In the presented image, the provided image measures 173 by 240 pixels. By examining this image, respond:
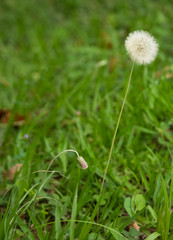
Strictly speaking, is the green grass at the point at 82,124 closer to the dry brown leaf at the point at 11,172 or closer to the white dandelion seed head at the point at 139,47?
the dry brown leaf at the point at 11,172

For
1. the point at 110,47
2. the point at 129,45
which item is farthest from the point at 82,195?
the point at 110,47

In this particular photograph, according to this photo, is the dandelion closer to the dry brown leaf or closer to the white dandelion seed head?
Answer: the white dandelion seed head

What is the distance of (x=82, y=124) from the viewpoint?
2.40m

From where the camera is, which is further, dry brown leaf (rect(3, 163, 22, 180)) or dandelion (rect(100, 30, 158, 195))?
dry brown leaf (rect(3, 163, 22, 180))

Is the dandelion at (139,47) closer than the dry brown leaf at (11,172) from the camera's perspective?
Yes

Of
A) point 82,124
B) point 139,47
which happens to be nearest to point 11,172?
point 82,124

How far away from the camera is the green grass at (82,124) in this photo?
148cm

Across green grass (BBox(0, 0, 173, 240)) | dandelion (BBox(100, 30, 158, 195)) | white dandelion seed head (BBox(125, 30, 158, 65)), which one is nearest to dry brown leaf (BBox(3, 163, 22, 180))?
green grass (BBox(0, 0, 173, 240))

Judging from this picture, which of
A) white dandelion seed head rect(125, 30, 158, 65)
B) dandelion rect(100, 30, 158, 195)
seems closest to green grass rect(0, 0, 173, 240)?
dandelion rect(100, 30, 158, 195)

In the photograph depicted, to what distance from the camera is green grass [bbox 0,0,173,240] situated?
1.48m

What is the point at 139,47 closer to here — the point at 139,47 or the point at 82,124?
the point at 139,47

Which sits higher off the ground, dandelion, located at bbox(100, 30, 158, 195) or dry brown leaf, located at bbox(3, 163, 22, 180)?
dandelion, located at bbox(100, 30, 158, 195)

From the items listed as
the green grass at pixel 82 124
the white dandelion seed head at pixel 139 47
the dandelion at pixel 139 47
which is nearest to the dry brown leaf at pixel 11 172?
the green grass at pixel 82 124

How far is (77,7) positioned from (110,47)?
1.52 meters
